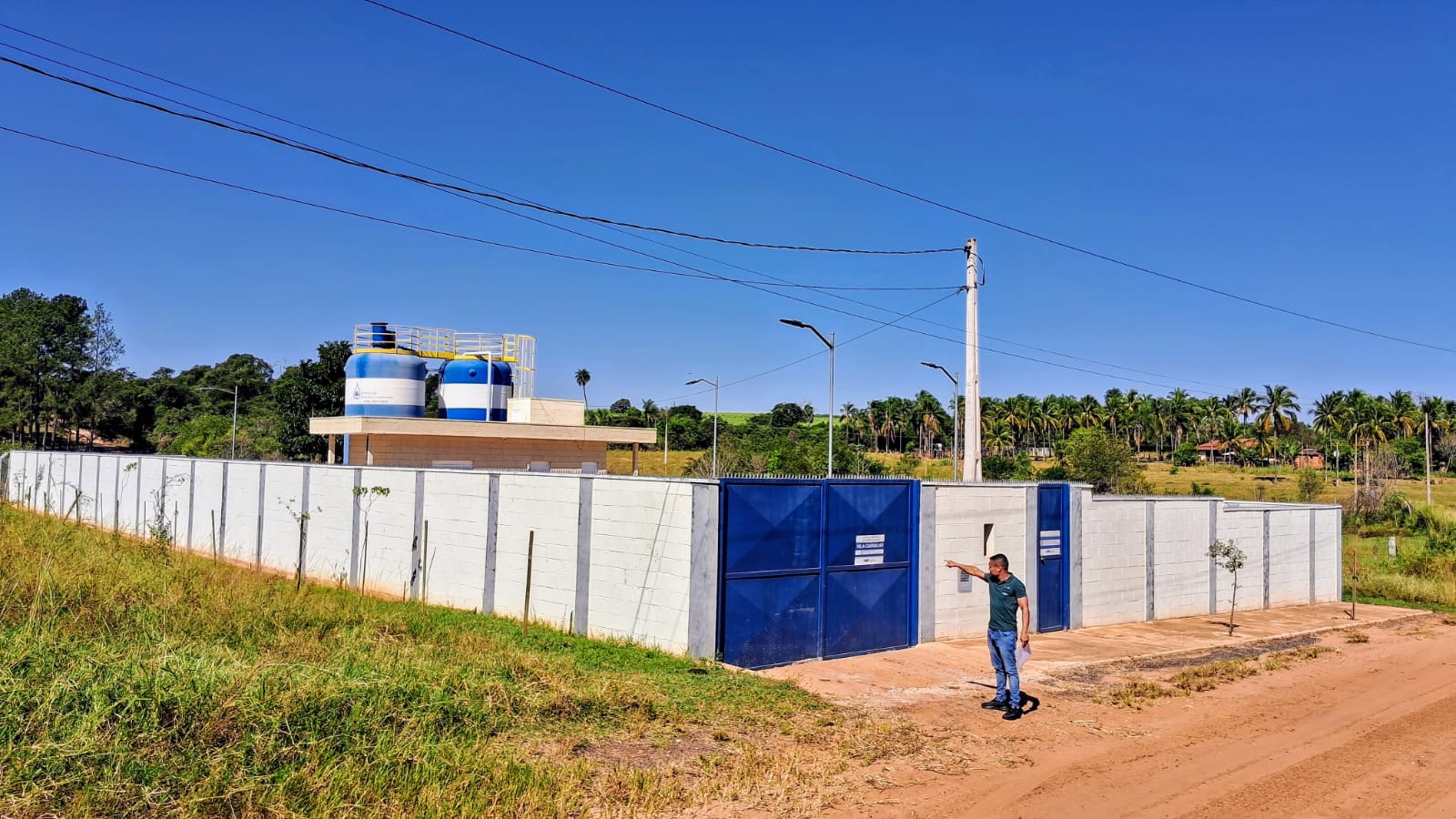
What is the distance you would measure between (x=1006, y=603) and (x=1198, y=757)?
243 cm

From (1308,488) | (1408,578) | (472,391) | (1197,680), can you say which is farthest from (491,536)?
(1308,488)

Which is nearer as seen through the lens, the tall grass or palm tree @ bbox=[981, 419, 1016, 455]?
the tall grass

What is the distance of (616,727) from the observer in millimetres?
9211

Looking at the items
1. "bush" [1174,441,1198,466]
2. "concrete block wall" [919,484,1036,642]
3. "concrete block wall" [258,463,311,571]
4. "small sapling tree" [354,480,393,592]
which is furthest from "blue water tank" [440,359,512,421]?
"bush" [1174,441,1198,466]

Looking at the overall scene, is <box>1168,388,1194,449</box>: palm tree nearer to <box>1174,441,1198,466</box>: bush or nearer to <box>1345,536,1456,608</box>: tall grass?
<box>1174,441,1198,466</box>: bush

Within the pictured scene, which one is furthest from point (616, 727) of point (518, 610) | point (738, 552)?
point (518, 610)

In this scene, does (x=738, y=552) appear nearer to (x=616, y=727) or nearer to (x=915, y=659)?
(x=915, y=659)

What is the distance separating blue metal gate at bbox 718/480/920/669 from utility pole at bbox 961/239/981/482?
508cm

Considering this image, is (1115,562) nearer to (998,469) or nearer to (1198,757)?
(1198,757)

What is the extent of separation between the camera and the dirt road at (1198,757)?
7.86 metres

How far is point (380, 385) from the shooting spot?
1302 inches

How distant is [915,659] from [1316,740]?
5463mm

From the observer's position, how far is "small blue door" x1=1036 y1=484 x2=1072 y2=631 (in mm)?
17578

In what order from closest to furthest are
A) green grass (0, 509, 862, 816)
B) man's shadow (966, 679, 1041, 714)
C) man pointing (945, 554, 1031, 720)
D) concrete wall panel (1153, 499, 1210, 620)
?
green grass (0, 509, 862, 816)
man pointing (945, 554, 1031, 720)
man's shadow (966, 679, 1041, 714)
concrete wall panel (1153, 499, 1210, 620)
